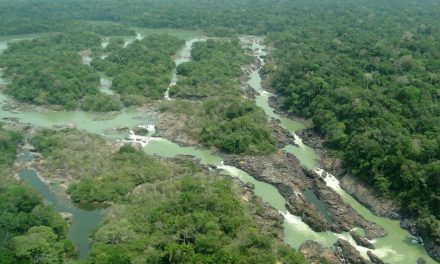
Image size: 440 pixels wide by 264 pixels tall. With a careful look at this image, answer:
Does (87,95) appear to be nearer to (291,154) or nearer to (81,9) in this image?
(291,154)

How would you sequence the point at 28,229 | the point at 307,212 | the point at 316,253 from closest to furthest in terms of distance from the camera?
the point at 28,229, the point at 316,253, the point at 307,212

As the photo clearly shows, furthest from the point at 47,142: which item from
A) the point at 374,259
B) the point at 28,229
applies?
the point at 374,259

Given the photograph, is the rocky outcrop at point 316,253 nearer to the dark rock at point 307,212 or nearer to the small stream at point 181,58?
the dark rock at point 307,212

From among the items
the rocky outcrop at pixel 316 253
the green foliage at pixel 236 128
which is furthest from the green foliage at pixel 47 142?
the rocky outcrop at pixel 316 253

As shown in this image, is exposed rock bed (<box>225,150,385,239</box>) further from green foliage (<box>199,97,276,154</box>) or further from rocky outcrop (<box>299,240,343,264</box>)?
rocky outcrop (<box>299,240,343,264</box>)

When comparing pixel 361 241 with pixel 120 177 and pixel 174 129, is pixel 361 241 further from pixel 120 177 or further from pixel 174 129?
pixel 174 129

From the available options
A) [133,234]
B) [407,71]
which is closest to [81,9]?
[407,71]
